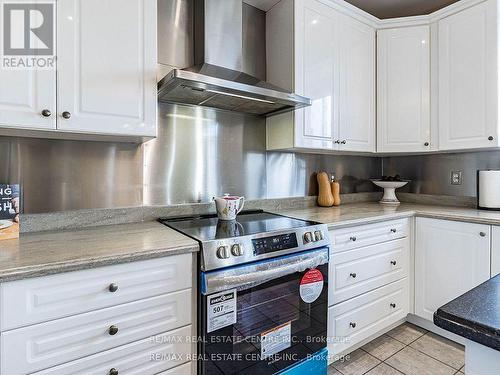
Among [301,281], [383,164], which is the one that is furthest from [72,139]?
[383,164]

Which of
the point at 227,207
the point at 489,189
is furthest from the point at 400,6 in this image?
the point at 227,207

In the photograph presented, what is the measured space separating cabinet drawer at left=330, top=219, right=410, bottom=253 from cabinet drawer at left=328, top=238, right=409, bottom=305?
4 cm

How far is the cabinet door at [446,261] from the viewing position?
1848 millimetres

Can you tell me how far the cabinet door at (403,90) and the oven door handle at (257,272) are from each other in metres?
1.47

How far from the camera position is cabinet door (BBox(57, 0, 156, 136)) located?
1224mm

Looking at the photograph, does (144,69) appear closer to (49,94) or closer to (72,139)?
(49,94)

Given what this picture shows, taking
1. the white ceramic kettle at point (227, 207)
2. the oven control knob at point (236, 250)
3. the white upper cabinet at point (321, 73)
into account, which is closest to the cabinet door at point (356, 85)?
the white upper cabinet at point (321, 73)

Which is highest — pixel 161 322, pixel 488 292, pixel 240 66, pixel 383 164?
pixel 240 66

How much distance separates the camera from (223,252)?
3.98ft

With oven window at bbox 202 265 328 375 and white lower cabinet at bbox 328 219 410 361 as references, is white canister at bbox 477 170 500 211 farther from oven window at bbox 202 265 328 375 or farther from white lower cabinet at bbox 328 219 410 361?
oven window at bbox 202 265 328 375

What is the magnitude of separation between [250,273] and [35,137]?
124 cm

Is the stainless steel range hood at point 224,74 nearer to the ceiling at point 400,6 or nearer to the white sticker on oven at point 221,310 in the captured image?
the white sticker on oven at point 221,310

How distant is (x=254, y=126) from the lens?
216 centimetres

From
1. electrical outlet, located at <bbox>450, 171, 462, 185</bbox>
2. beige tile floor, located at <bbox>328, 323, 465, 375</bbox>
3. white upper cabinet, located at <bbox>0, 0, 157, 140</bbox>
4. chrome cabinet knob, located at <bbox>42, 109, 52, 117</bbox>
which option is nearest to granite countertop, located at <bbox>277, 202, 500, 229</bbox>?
electrical outlet, located at <bbox>450, 171, 462, 185</bbox>
